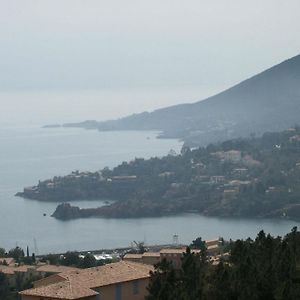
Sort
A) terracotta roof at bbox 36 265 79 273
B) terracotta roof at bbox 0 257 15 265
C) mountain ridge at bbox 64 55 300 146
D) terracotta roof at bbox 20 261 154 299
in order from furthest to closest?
1. mountain ridge at bbox 64 55 300 146
2. terracotta roof at bbox 0 257 15 265
3. terracotta roof at bbox 36 265 79 273
4. terracotta roof at bbox 20 261 154 299

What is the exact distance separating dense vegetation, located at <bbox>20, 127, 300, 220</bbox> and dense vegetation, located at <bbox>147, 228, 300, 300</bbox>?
71.7ft

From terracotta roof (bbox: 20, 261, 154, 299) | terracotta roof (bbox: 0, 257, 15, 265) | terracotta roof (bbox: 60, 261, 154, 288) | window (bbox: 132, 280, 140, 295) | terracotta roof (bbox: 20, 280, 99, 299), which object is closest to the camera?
terracotta roof (bbox: 20, 280, 99, 299)

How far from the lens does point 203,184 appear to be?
1438 inches

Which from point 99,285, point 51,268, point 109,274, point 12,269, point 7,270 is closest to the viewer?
point 99,285

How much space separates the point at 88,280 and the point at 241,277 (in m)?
2.36

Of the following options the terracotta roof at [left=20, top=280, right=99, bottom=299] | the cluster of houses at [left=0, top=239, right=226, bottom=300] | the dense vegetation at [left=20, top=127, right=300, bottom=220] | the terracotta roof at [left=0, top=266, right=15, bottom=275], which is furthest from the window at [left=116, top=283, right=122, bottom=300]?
the dense vegetation at [left=20, top=127, right=300, bottom=220]

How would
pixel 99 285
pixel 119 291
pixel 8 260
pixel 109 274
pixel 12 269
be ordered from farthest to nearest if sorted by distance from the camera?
1. pixel 8 260
2. pixel 12 269
3. pixel 109 274
4. pixel 119 291
5. pixel 99 285

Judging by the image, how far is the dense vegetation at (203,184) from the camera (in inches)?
1258

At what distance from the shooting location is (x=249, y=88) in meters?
82.0

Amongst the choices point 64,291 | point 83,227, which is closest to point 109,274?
point 64,291

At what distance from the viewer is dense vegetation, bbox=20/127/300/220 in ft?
105

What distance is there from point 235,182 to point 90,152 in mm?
26299

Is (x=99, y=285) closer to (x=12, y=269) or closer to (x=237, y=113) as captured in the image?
(x=12, y=269)

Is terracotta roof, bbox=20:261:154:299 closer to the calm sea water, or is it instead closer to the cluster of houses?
the cluster of houses
